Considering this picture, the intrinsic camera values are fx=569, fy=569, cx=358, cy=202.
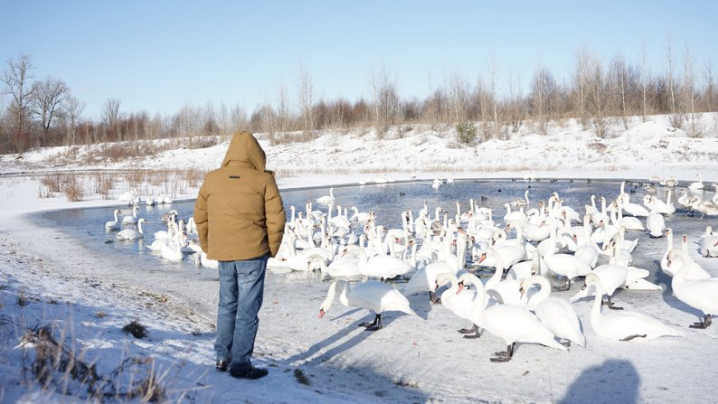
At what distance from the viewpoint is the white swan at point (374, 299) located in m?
6.76

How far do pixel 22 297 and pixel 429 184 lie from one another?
26443 mm

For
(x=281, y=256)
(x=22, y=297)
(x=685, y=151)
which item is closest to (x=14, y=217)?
(x=281, y=256)

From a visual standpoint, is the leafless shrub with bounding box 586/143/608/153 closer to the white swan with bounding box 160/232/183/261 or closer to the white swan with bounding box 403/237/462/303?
the white swan with bounding box 160/232/183/261

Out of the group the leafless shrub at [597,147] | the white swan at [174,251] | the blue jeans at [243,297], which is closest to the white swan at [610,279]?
the blue jeans at [243,297]

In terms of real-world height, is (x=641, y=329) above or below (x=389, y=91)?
below

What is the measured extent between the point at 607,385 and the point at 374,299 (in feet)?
8.84

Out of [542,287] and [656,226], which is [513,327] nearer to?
[542,287]

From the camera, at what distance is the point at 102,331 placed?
214 inches

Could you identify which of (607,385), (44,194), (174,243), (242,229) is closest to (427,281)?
(607,385)

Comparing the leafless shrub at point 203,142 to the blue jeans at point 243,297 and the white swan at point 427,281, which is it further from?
the blue jeans at point 243,297

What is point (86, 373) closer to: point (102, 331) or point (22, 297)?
point (102, 331)

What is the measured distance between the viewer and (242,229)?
454 centimetres

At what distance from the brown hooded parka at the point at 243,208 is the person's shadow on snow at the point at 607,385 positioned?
289 centimetres

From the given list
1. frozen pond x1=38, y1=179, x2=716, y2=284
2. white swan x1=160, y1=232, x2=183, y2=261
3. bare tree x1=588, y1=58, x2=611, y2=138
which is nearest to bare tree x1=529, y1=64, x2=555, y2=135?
bare tree x1=588, y1=58, x2=611, y2=138
